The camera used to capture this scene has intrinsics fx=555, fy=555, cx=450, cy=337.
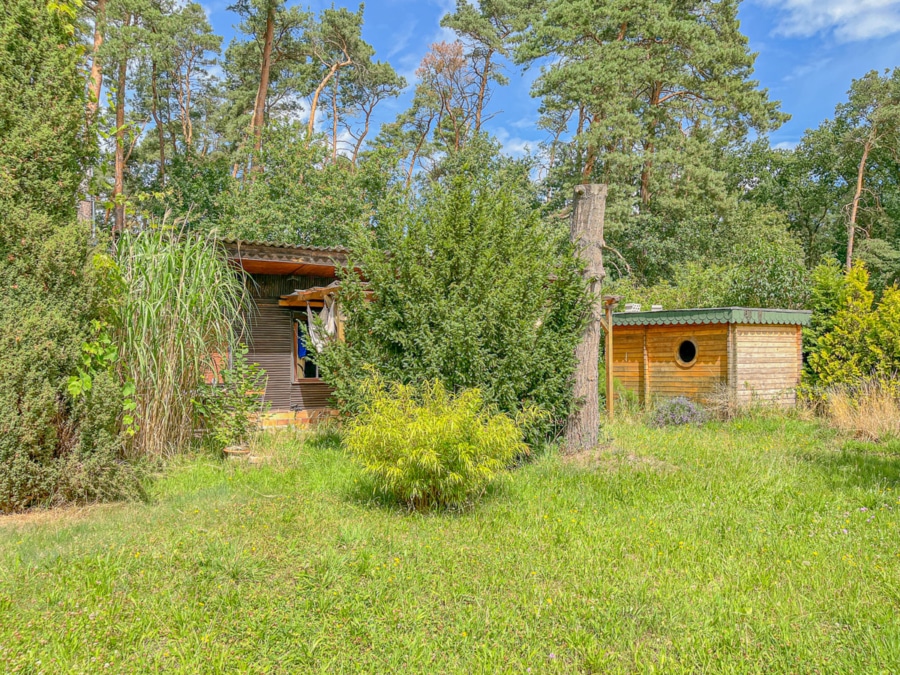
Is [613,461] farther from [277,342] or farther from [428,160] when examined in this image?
[428,160]

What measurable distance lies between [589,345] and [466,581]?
4.65 meters

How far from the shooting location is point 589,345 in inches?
302

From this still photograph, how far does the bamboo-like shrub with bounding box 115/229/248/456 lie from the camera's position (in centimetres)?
577

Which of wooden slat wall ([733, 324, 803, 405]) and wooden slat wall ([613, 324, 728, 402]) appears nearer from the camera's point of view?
wooden slat wall ([733, 324, 803, 405])

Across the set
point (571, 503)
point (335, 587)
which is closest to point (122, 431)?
point (335, 587)

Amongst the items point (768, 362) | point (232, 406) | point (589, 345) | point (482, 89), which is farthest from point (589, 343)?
point (482, 89)

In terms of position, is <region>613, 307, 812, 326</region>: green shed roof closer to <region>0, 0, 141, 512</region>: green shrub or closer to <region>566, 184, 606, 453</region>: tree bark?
<region>566, 184, 606, 453</region>: tree bark

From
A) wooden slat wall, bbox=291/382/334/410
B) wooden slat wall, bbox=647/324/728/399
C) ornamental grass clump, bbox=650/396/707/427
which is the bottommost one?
ornamental grass clump, bbox=650/396/707/427

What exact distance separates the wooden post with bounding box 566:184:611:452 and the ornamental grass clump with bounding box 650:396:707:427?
3.39 m

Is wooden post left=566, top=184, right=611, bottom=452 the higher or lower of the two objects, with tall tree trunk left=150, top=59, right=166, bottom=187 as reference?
lower

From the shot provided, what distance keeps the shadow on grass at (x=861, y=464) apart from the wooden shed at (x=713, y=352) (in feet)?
10.1

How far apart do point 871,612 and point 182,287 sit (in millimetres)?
6552

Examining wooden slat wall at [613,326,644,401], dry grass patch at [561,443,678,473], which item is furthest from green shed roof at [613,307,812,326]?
dry grass patch at [561,443,678,473]

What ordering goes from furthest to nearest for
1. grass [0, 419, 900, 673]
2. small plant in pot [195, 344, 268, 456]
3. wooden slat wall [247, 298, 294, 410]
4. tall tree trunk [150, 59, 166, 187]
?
tall tree trunk [150, 59, 166, 187], wooden slat wall [247, 298, 294, 410], small plant in pot [195, 344, 268, 456], grass [0, 419, 900, 673]
